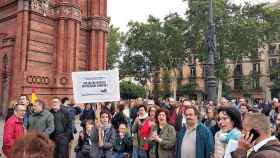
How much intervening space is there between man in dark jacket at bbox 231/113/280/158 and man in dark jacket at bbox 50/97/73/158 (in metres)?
6.54

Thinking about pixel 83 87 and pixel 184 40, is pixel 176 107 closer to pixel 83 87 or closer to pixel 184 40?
pixel 83 87

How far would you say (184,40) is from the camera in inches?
1809

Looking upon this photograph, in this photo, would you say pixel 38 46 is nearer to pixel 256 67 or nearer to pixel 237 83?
pixel 237 83

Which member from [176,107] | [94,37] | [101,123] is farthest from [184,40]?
[101,123]

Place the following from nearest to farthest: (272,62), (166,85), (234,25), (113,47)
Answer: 1. (234,25)
2. (113,47)
3. (272,62)
4. (166,85)

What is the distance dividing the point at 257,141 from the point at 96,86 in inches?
205

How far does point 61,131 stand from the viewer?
32.0ft

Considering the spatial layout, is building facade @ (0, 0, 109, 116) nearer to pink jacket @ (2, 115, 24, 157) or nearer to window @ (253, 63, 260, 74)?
pink jacket @ (2, 115, 24, 157)

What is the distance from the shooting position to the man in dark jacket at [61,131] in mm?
9672

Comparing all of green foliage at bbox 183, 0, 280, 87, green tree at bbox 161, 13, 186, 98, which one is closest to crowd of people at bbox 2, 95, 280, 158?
green foliage at bbox 183, 0, 280, 87

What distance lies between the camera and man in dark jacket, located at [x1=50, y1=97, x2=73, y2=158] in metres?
9.67

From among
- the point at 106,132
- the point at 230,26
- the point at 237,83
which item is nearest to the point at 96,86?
the point at 106,132

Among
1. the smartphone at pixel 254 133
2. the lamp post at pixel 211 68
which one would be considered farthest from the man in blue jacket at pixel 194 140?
the lamp post at pixel 211 68

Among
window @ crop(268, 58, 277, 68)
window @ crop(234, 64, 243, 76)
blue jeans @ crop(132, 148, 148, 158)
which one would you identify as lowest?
blue jeans @ crop(132, 148, 148, 158)
